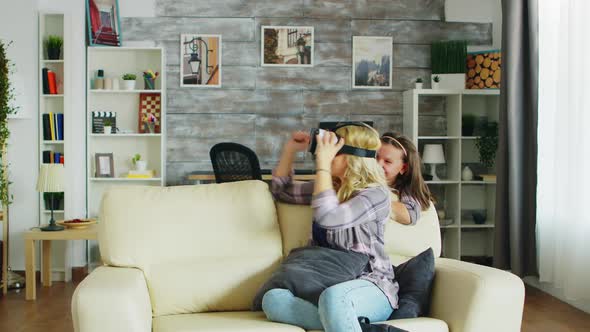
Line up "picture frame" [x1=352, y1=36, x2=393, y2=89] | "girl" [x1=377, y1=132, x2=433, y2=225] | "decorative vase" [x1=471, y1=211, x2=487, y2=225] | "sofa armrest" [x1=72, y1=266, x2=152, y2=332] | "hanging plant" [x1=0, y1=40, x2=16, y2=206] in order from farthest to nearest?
"picture frame" [x1=352, y1=36, x2=393, y2=89], "decorative vase" [x1=471, y1=211, x2=487, y2=225], "hanging plant" [x1=0, y1=40, x2=16, y2=206], "girl" [x1=377, y1=132, x2=433, y2=225], "sofa armrest" [x1=72, y1=266, x2=152, y2=332]

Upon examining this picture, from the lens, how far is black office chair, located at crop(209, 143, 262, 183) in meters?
5.48

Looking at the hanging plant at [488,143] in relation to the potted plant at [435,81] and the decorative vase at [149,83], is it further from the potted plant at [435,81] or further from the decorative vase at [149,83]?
the decorative vase at [149,83]

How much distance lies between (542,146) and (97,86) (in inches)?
145

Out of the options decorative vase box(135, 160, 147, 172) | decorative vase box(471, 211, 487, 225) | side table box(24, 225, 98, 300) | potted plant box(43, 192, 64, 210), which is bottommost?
side table box(24, 225, 98, 300)

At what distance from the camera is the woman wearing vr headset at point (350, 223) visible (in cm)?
252

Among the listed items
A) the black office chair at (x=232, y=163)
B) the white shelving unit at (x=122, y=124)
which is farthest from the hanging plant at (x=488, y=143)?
the white shelving unit at (x=122, y=124)

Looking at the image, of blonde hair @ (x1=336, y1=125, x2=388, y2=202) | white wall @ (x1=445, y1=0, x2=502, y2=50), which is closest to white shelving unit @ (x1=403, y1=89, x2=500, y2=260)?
white wall @ (x1=445, y1=0, x2=502, y2=50)

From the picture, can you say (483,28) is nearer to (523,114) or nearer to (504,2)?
(504,2)

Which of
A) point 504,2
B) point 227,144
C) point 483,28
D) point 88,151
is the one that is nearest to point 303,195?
point 227,144

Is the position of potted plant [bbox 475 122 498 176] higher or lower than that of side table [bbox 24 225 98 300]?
higher

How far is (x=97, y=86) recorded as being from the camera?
613 centimetres

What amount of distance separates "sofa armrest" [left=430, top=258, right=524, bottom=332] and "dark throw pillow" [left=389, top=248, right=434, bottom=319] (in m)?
0.11

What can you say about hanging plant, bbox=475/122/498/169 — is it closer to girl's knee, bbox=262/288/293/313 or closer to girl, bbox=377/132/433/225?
girl, bbox=377/132/433/225

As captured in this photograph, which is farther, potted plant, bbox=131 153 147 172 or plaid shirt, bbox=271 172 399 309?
potted plant, bbox=131 153 147 172
